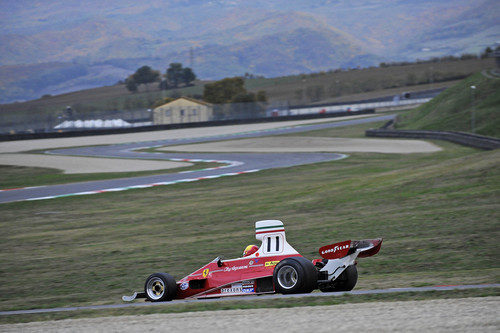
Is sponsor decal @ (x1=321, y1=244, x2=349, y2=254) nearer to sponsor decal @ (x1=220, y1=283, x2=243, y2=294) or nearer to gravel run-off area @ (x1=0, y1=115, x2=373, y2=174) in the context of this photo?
sponsor decal @ (x1=220, y1=283, x2=243, y2=294)

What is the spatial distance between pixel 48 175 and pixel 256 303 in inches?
1035

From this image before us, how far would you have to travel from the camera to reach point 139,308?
7.19 metres

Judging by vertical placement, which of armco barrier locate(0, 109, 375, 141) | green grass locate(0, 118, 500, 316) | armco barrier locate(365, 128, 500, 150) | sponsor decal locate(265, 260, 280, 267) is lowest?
green grass locate(0, 118, 500, 316)

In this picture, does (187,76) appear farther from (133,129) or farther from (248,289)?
(248,289)

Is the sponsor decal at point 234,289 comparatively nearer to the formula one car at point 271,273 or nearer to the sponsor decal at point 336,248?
the formula one car at point 271,273

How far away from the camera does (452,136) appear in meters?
42.5

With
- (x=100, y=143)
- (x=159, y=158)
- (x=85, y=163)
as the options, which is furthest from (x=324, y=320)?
(x=100, y=143)

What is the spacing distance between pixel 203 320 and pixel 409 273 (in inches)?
138

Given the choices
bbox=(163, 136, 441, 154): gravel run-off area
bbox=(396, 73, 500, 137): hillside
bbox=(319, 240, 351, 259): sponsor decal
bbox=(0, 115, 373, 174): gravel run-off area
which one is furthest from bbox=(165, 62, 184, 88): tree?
bbox=(319, 240, 351, 259): sponsor decal

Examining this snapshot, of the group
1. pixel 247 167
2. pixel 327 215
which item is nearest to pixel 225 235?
pixel 327 215

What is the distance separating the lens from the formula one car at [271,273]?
6922 millimetres

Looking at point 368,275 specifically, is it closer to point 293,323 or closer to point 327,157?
point 293,323

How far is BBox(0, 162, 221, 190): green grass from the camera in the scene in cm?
2805

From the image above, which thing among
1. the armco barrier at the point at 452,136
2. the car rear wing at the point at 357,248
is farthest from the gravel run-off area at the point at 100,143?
the car rear wing at the point at 357,248
